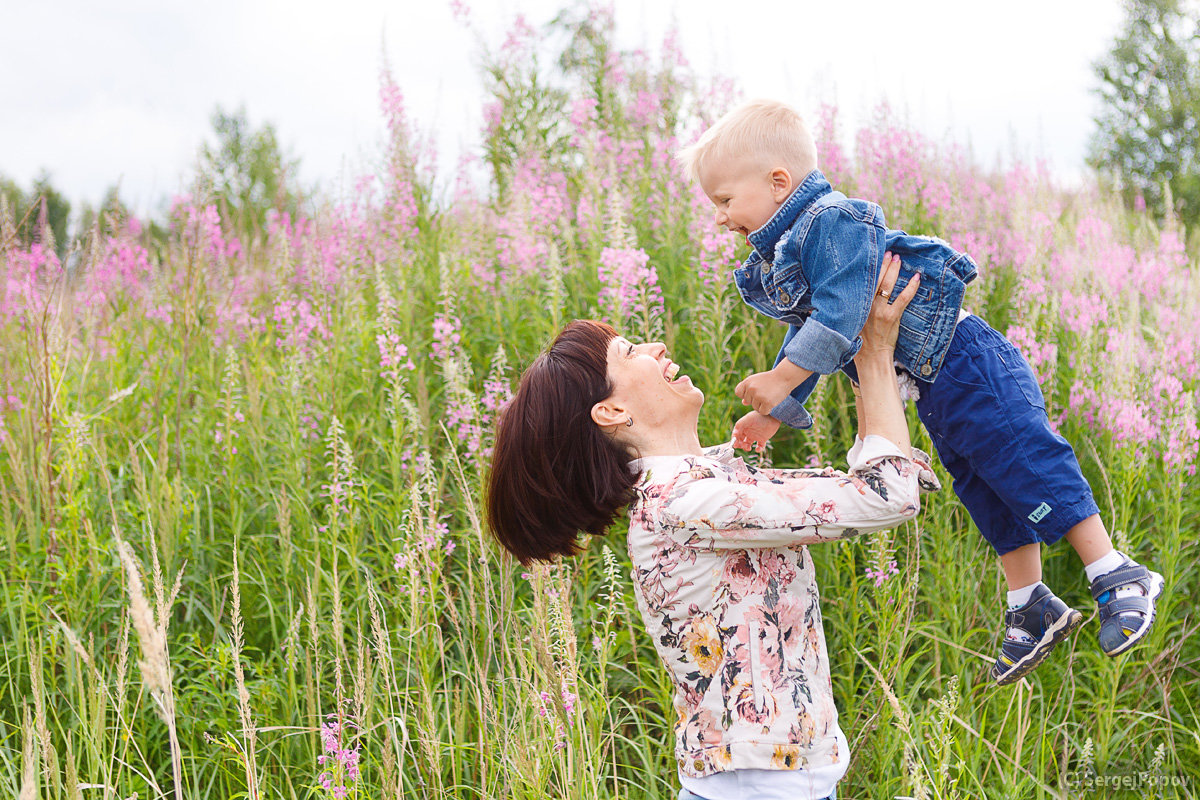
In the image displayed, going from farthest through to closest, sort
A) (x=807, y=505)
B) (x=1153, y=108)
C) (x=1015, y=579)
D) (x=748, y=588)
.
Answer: (x=1153, y=108) → (x=1015, y=579) → (x=748, y=588) → (x=807, y=505)

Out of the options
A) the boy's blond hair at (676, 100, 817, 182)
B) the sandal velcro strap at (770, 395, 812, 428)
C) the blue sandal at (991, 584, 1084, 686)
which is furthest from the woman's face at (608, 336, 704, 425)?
the blue sandal at (991, 584, 1084, 686)

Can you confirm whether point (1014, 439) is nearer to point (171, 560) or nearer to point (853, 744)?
point (853, 744)

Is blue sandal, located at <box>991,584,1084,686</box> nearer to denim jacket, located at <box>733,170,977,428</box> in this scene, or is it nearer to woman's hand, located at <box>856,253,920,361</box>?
denim jacket, located at <box>733,170,977,428</box>

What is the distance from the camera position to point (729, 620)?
176 cm

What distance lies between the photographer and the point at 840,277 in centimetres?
198

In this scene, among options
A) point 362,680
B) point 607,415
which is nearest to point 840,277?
point 607,415

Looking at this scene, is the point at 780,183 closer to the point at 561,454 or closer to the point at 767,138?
the point at 767,138

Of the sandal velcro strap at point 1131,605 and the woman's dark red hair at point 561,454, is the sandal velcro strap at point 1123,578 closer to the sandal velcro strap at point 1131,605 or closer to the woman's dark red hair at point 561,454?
the sandal velcro strap at point 1131,605

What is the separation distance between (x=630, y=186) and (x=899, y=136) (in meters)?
1.84

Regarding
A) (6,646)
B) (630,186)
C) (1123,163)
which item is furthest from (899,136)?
(1123,163)

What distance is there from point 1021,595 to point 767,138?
139 cm

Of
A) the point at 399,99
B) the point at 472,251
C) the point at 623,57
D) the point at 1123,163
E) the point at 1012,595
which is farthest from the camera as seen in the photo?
the point at 1123,163

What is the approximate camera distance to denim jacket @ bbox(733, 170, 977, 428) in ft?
6.41

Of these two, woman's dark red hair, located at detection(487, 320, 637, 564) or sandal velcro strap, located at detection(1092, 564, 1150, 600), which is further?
sandal velcro strap, located at detection(1092, 564, 1150, 600)
